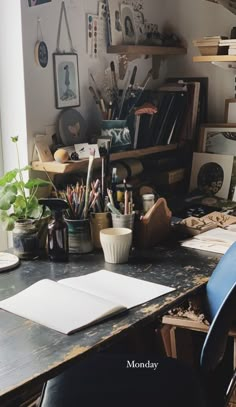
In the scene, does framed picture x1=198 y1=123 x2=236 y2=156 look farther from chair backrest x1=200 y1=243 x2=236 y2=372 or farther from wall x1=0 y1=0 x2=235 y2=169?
chair backrest x1=200 y1=243 x2=236 y2=372

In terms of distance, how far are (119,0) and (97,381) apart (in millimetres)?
1545

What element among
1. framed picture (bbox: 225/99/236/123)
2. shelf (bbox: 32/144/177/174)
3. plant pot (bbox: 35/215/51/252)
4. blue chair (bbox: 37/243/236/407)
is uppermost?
framed picture (bbox: 225/99/236/123)

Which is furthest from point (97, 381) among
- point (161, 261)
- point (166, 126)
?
point (166, 126)

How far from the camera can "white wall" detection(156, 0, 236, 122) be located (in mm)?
2486

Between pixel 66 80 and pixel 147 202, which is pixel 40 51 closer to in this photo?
pixel 66 80

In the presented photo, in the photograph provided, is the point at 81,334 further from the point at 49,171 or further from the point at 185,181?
the point at 185,181

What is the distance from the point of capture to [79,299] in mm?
1377

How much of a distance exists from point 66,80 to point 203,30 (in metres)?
0.86

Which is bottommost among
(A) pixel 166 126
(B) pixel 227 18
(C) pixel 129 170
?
(C) pixel 129 170

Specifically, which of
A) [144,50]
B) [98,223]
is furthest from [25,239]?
[144,50]

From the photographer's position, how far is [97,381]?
57.2 inches

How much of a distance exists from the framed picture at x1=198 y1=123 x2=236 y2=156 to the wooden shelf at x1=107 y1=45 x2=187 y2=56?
15.0 inches

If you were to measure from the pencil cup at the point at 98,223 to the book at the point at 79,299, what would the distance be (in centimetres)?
24

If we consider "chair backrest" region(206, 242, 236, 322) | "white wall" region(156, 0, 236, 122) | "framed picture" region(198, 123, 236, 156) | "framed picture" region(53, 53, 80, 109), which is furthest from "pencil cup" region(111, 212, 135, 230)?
"white wall" region(156, 0, 236, 122)
